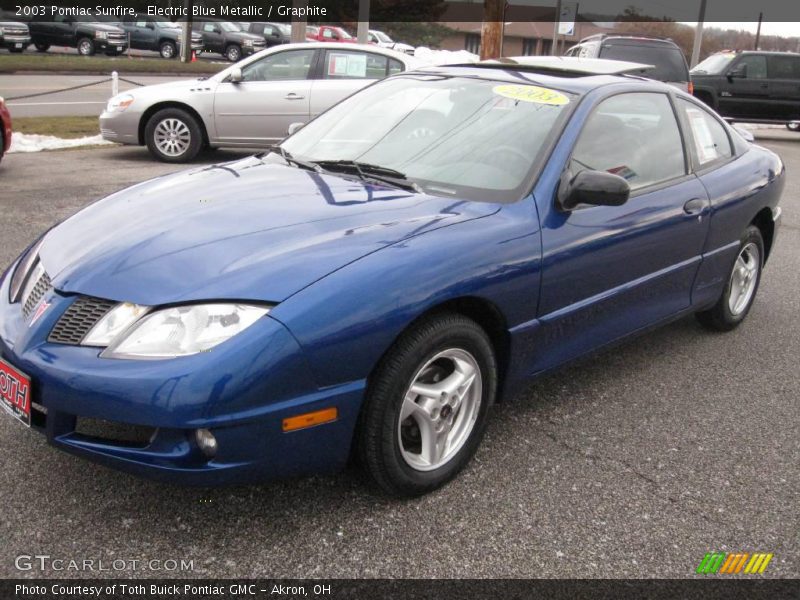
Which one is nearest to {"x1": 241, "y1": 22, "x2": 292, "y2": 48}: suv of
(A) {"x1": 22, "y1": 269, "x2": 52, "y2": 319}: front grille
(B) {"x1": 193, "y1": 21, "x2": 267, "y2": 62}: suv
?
(B) {"x1": 193, "y1": 21, "x2": 267, "y2": 62}: suv

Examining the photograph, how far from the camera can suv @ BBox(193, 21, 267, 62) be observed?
3512 centimetres

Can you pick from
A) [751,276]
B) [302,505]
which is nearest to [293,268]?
[302,505]

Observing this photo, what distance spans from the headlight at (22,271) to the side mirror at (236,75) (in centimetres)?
705

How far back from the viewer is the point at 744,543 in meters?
2.82

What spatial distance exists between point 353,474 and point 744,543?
1385mm

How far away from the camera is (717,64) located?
18312 mm

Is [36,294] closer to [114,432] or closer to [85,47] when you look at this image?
[114,432]

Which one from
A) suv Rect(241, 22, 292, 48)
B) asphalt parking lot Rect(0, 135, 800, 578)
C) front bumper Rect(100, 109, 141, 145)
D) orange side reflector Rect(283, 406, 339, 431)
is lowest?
asphalt parking lot Rect(0, 135, 800, 578)

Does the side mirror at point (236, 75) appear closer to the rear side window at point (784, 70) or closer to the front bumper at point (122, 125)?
the front bumper at point (122, 125)

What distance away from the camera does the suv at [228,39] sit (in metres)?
35.1

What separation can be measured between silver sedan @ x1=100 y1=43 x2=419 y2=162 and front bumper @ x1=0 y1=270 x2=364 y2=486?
25.1 ft

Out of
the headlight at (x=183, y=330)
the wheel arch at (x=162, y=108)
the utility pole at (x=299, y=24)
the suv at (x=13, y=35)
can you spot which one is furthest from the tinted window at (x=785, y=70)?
the suv at (x=13, y=35)

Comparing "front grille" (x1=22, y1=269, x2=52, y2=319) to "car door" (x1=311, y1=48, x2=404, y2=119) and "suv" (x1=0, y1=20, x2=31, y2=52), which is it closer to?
"car door" (x1=311, y1=48, x2=404, y2=119)

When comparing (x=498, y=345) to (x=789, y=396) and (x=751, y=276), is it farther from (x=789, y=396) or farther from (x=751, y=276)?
(x=751, y=276)
